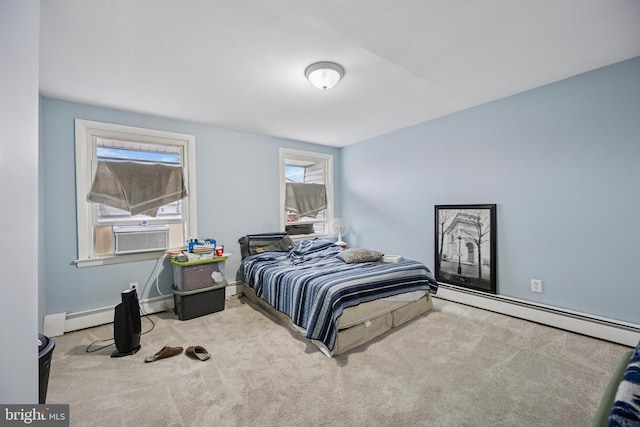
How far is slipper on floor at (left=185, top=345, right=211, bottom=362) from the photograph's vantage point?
6.97 feet

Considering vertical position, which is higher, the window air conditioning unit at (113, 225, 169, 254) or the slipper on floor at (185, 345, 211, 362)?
the window air conditioning unit at (113, 225, 169, 254)

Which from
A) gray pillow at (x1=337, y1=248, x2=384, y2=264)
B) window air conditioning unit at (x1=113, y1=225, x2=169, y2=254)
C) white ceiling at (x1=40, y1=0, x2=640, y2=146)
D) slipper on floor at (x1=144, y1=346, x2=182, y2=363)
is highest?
white ceiling at (x1=40, y1=0, x2=640, y2=146)

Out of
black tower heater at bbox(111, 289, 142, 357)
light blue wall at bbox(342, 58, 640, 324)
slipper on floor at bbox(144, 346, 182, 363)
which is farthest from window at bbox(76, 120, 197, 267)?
light blue wall at bbox(342, 58, 640, 324)

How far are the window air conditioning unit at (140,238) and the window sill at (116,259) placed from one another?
0.20 ft

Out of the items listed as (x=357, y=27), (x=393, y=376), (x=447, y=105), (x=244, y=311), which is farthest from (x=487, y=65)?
(x=244, y=311)

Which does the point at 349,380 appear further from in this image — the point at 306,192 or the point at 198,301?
the point at 306,192

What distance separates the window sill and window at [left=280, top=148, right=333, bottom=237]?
70.9 inches

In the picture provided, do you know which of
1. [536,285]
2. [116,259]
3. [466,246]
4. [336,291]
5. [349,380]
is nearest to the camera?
[349,380]

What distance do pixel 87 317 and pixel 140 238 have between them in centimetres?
92

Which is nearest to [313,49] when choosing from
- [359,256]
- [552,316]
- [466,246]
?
[359,256]

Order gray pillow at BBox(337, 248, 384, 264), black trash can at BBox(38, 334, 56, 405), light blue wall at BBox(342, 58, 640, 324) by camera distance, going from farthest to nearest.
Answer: gray pillow at BBox(337, 248, 384, 264) < light blue wall at BBox(342, 58, 640, 324) < black trash can at BBox(38, 334, 56, 405)

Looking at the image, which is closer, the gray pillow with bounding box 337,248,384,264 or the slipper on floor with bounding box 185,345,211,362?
the slipper on floor with bounding box 185,345,211,362

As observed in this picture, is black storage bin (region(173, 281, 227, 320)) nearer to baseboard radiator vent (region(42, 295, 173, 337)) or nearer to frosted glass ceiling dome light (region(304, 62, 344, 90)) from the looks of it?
baseboard radiator vent (region(42, 295, 173, 337))

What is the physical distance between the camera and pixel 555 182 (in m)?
2.62
